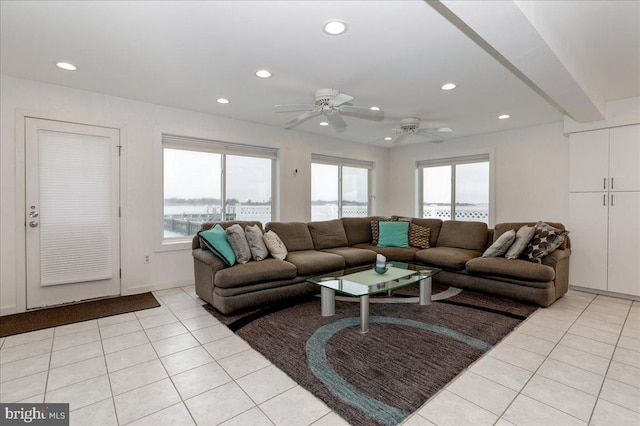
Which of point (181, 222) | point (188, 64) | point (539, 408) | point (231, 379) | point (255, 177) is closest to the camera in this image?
point (539, 408)

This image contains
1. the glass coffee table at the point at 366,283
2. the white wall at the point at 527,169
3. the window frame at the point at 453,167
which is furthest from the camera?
the window frame at the point at 453,167

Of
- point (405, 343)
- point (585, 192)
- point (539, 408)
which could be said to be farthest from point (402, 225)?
point (539, 408)

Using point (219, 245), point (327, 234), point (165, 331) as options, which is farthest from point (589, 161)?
point (165, 331)

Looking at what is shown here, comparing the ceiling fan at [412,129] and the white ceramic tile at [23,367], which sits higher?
the ceiling fan at [412,129]

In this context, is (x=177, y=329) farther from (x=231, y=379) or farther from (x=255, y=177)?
(x=255, y=177)

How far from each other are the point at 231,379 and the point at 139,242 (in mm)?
2699

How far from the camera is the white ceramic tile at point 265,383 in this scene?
1916 millimetres

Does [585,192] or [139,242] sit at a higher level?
[585,192]

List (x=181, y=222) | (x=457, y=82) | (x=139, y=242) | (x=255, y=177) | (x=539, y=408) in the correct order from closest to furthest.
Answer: (x=539, y=408)
(x=457, y=82)
(x=139, y=242)
(x=181, y=222)
(x=255, y=177)

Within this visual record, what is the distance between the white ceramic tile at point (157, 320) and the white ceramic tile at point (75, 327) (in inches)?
16.3

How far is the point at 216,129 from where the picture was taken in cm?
457

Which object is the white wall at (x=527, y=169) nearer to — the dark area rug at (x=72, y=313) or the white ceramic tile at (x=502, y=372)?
the white ceramic tile at (x=502, y=372)

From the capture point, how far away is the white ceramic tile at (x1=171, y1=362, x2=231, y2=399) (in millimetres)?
1960

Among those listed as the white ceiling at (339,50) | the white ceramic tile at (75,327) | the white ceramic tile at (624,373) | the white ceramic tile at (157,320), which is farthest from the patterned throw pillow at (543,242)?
the white ceramic tile at (75,327)
